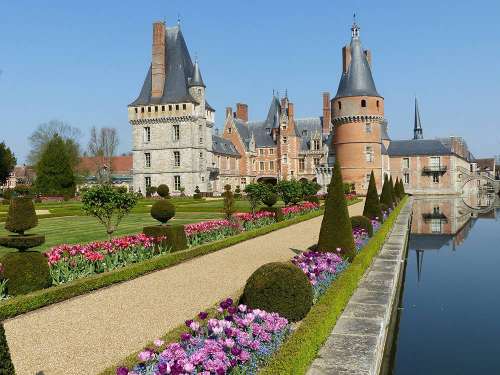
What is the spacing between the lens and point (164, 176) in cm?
4297

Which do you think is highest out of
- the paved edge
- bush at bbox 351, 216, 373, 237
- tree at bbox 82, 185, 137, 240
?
tree at bbox 82, 185, 137, 240

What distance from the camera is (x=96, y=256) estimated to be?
8.40m

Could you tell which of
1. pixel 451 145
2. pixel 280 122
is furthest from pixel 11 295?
pixel 451 145

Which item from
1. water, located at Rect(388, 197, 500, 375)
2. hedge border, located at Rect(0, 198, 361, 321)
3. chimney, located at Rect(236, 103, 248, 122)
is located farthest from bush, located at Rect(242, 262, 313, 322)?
chimney, located at Rect(236, 103, 248, 122)

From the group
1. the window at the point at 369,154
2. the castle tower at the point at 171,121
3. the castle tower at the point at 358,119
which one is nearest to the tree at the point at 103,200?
the castle tower at the point at 171,121

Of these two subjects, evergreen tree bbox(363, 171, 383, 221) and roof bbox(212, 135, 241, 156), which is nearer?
evergreen tree bbox(363, 171, 383, 221)

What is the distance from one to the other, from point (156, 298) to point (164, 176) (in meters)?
36.6

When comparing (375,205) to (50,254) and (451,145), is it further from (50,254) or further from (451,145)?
(451,145)

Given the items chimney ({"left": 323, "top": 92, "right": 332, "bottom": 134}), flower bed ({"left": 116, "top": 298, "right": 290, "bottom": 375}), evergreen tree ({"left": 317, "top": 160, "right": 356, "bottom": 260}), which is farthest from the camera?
chimney ({"left": 323, "top": 92, "right": 332, "bottom": 134})

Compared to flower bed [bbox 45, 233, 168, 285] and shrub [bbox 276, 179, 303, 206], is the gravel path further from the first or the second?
shrub [bbox 276, 179, 303, 206]

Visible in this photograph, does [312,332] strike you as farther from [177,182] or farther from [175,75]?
[175,75]

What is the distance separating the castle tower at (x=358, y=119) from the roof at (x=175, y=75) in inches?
506

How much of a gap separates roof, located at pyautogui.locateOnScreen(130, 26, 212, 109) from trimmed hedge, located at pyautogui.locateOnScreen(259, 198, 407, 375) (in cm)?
3648

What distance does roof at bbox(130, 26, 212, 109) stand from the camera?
4197 cm
